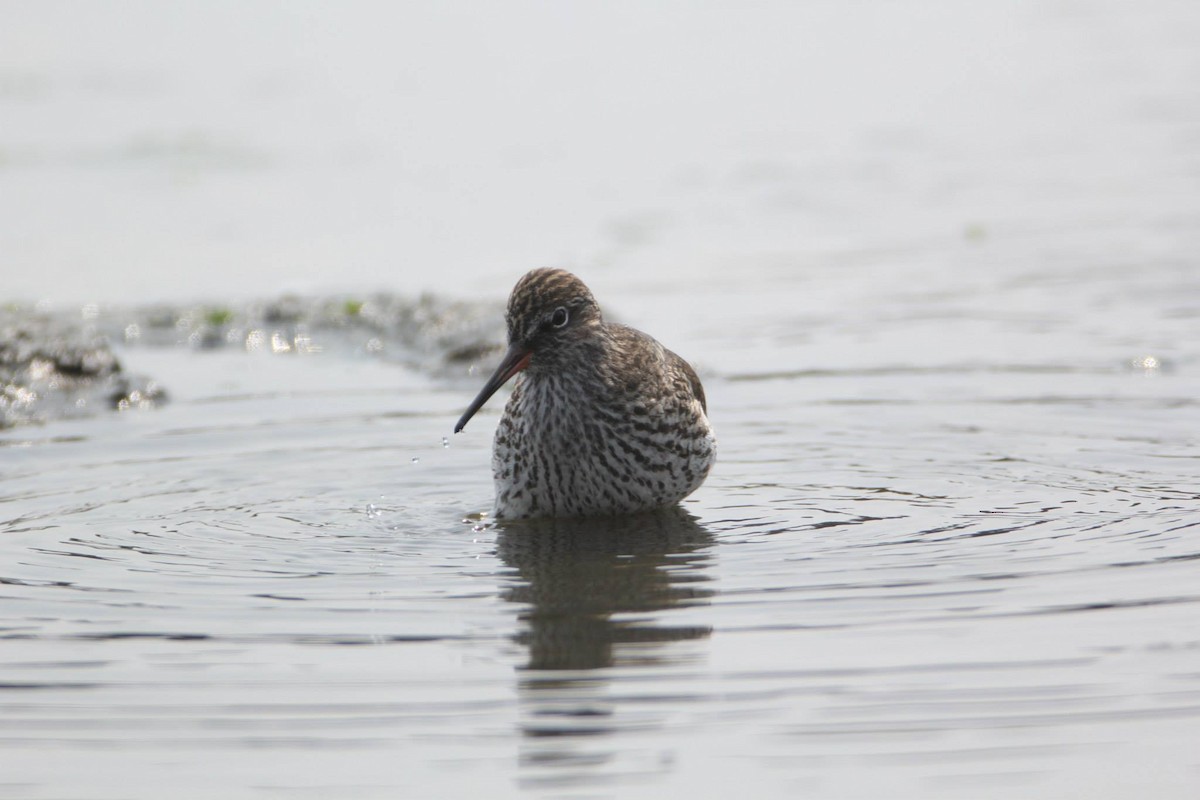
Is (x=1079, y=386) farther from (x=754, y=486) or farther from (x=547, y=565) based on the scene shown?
(x=547, y=565)

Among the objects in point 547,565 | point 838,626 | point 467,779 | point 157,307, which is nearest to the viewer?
point 467,779

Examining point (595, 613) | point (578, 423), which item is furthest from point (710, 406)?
point (595, 613)

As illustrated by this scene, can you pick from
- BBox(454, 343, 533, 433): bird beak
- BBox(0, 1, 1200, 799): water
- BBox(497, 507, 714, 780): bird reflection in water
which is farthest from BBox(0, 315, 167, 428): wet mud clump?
BBox(497, 507, 714, 780): bird reflection in water

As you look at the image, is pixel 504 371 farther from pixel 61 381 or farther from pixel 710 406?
pixel 61 381

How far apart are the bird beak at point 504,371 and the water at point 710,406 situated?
61 centimetres

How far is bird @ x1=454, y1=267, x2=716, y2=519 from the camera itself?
29.1 ft

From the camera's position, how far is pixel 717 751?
5.59 m

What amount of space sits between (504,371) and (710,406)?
308cm

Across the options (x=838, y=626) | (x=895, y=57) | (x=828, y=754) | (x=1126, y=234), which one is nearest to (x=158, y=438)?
(x=838, y=626)

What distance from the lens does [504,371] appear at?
884 cm

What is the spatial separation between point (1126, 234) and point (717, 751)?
1157 cm

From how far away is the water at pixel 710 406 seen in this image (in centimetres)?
583

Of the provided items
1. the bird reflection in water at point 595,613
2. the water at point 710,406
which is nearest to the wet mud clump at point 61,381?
the water at point 710,406

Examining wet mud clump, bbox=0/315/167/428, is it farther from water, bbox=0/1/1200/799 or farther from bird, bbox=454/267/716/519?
bird, bbox=454/267/716/519
